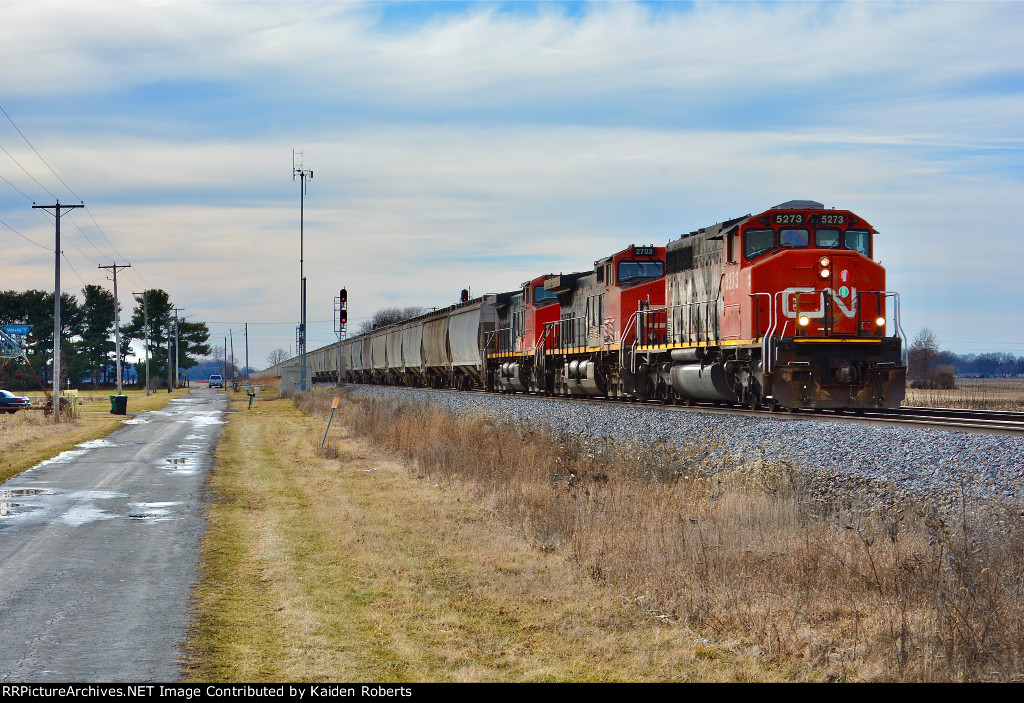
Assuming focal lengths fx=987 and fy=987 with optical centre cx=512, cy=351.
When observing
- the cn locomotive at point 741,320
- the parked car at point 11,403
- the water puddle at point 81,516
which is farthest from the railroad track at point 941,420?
the parked car at point 11,403

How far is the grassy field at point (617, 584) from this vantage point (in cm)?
688

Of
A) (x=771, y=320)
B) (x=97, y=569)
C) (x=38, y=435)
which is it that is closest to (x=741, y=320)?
(x=771, y=320)

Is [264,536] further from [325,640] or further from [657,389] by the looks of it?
[657,389]

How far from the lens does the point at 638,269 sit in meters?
27.5

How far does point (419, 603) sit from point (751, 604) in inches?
113

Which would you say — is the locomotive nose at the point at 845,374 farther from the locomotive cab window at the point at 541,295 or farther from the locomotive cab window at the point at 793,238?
the locomotive cab window at the point at 541,295

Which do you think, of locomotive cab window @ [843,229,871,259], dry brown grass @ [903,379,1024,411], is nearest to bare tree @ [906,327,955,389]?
dry brown grass @ [903,379,1024,411]

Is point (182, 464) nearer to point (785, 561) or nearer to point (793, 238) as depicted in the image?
point (793, 238)

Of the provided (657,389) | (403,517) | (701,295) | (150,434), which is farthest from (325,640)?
(150,434)

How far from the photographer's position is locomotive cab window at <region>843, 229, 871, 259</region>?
19.7 metres

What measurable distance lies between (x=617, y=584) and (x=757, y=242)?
12025 millimetres

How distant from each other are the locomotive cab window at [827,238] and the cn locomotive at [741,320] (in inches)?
1.1

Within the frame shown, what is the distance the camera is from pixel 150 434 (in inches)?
1209
